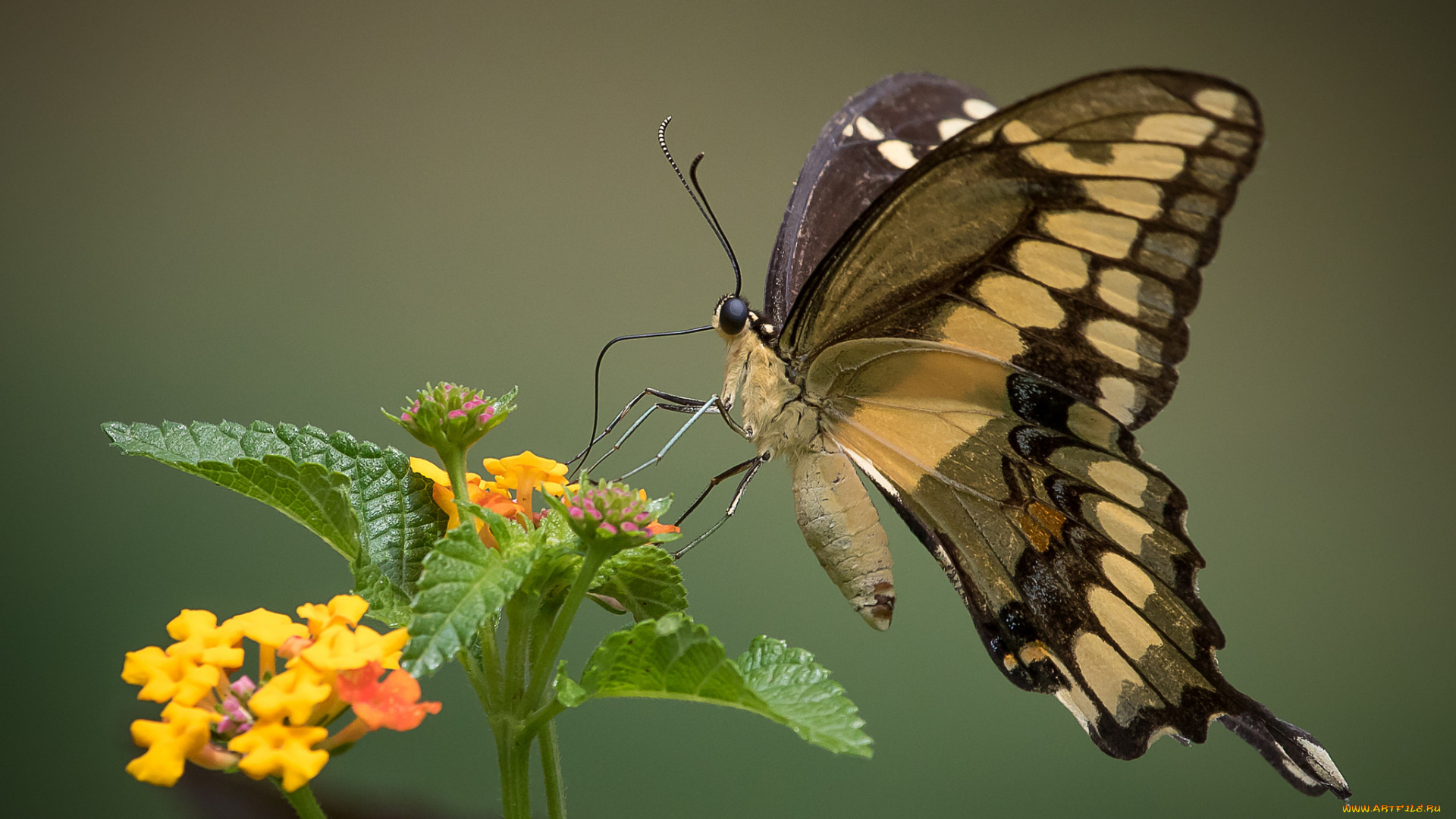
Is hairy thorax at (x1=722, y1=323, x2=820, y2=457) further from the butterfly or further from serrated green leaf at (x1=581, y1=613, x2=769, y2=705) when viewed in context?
serrated green leaf at (x1=581, y1=613, x2=769, y2=705)

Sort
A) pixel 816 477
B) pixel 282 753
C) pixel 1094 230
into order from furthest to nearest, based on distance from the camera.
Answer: pixel 816 477, pixel 1094 230, pixel 282 753

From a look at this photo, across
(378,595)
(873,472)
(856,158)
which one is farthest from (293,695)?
(856,158)

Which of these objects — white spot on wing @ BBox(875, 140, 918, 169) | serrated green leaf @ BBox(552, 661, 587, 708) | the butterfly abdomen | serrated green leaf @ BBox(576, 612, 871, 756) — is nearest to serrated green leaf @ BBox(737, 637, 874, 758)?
serrated green leaf @ BBox(576, 612, 871, 756)

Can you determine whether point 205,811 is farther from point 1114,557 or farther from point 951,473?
point 1114,557

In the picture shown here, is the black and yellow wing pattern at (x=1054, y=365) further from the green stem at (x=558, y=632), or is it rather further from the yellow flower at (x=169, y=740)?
the yellow flower at (x=169, y=740)

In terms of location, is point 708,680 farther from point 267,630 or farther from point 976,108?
point 976,108

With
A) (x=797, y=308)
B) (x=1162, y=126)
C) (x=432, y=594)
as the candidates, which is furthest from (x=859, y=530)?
(x=432, y=594)

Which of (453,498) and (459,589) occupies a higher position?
(453,498)
